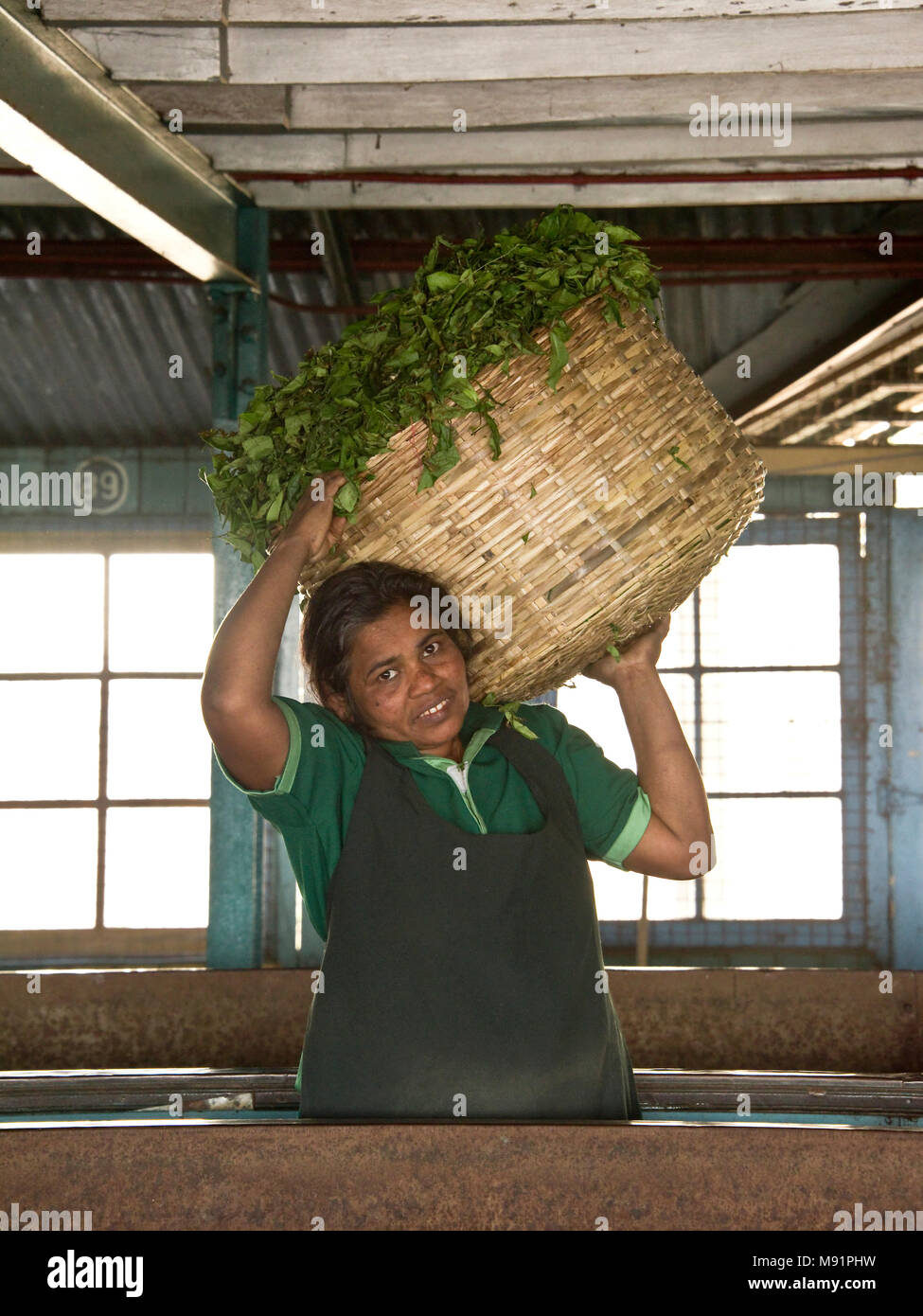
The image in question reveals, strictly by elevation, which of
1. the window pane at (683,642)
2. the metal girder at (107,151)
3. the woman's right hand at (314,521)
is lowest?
the woman's right hand at (314,521)

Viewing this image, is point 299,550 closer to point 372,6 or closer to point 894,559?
→ point 372,6

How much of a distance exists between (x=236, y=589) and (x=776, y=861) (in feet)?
11.8

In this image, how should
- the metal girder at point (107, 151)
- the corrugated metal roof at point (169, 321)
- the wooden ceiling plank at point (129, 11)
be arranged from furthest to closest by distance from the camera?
the corrugated metal roof at point (169, 321)
the wooden ceiling plank at point (129, 11)
the metal girder at point (107, 151)

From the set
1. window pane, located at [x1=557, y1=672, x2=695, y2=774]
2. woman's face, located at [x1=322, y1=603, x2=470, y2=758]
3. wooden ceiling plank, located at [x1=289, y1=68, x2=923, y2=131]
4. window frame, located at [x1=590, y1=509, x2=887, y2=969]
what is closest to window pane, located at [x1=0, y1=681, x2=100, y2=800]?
window pane, located at [x1=557, y1=672, x2=695, y2=774]

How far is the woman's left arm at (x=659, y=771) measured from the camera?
87.6 inches

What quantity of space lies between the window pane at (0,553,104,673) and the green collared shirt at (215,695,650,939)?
15.0ft

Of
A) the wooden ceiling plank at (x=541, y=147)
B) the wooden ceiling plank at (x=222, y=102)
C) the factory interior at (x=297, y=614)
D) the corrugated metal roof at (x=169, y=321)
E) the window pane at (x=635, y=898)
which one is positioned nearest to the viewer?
the factory interior at (x=297, y=614)

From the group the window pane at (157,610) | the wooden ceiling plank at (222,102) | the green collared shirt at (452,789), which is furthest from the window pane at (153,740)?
the green collared shirt at (452,789)

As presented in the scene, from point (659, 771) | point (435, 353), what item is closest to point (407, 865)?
point (659, 771)

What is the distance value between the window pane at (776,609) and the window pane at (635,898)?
48.2 inches

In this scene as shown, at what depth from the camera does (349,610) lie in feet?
6.63

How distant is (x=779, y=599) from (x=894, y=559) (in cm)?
66

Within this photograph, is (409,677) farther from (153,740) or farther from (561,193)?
(153,740)

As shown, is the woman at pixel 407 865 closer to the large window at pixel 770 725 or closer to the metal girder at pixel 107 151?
the metal girder at pixel 107 151
